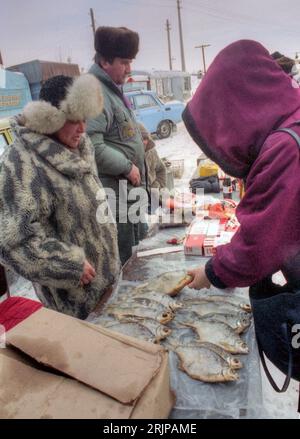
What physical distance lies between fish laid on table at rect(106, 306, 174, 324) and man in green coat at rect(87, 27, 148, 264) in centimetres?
114

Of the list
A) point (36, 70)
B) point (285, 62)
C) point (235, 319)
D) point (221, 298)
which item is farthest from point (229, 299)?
point (36, 70)

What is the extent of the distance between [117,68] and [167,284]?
164 cm

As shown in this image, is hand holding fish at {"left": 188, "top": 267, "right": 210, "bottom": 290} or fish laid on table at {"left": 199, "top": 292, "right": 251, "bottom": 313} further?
fish laid on table at {"left": 199, "top": 292, "right": 251, "bottom": 313}

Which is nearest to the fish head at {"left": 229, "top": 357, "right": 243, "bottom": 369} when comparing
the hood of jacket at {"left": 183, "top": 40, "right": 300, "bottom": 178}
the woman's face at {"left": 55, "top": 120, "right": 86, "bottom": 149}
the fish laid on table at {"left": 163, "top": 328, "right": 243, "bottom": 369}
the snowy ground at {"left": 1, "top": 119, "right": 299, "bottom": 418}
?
the fish laid on table at {"left": 163, "top": 328, "right": 243, "bottom": 369}

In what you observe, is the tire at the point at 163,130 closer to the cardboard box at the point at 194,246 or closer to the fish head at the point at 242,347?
the cardboard box at the point at 194,246

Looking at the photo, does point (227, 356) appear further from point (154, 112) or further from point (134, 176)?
point (154, 112)

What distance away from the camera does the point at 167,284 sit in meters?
1.87

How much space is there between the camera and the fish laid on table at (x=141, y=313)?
161 cm

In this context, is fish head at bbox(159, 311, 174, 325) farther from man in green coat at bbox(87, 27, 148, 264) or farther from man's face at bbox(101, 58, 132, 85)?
man's face at bbox(101, 58, 132, 85)

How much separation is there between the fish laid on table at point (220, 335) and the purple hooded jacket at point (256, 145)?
0.32 m

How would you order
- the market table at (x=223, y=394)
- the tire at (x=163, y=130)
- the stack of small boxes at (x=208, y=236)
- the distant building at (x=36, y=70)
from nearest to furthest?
the market table at (x=223, y=394)
the stack of small boxes at (x=208, y=236)
the distant building at (x=36, y=70)
the tire at (x=163, y=130)

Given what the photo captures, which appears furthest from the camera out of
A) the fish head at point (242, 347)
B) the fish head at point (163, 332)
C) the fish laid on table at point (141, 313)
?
the fish laid on table at point (141, 313)

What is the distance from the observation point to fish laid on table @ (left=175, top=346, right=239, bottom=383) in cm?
126

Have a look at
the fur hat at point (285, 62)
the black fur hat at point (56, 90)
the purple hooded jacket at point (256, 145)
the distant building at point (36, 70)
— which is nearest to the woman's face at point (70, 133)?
the black fur hat at point (56, 90)
